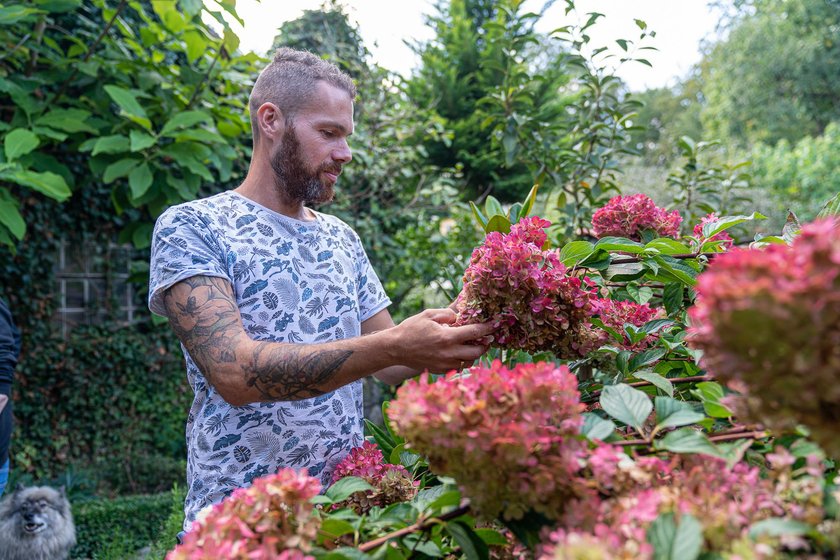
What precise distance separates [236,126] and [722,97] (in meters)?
20.0

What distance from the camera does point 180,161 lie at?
3764 mm

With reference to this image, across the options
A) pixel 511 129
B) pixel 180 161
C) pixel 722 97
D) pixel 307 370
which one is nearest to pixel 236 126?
pixel 180 161

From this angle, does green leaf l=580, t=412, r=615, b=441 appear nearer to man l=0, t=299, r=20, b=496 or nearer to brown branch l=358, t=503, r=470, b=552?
brown branch l=358, t=503, r=470, b=552

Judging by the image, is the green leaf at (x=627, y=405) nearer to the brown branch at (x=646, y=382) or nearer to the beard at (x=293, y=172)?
the brown branch at (x=646, y=382)

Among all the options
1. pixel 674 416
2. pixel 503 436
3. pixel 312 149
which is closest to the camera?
pixel 503 436

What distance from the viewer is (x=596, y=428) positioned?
2.25 ft

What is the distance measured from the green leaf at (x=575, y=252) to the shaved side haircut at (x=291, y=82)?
960 millimetres

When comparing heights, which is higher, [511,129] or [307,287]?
[511,129]

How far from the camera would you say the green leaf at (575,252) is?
117 centimetres

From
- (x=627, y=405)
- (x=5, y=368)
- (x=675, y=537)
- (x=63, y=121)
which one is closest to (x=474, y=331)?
(x=627, y=405)

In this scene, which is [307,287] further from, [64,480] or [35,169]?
[64,480]

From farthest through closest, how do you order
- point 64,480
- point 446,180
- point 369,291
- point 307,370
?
point 446,180
point 64,480
point 369,291
point 307,370

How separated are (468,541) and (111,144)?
362 centimetres

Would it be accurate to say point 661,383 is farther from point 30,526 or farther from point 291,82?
point 30,526
